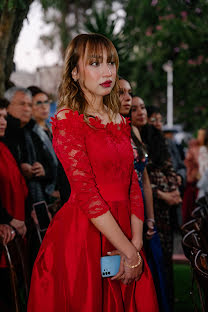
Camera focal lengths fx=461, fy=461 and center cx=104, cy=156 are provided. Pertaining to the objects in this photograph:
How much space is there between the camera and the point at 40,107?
539cm

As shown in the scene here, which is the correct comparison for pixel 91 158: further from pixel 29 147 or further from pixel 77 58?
pixel 29 147

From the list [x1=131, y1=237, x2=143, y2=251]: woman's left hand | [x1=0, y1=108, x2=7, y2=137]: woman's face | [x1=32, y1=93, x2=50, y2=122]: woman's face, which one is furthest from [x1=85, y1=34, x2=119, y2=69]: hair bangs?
[x1=32, y1=93, x2=50, y2=122]: woman's face

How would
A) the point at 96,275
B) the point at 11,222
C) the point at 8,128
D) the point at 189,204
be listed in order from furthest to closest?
1. the point at 189,204
2. the point at 8,128
3. the point at 11,222
4. the point at 96,275

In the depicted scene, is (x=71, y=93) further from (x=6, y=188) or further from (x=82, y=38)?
(x=6, y=188)

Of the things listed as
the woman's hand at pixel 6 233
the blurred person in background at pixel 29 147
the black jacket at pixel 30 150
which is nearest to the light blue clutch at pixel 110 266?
the woman's hand at pixel 6 233

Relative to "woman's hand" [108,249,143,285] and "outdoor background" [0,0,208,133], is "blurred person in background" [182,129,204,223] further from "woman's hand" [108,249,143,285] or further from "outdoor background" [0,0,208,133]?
"woman's hand" [108,249,143,285]

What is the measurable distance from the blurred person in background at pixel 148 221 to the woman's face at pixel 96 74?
91 centimetres

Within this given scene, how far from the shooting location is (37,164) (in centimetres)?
457

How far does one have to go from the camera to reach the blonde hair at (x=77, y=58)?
2053 millimetres

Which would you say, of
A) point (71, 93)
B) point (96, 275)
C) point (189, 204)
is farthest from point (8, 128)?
point (189, 204)

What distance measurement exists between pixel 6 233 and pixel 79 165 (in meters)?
1.34

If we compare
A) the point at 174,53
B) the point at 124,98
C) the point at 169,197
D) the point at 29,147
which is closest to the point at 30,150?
the point at 29,147

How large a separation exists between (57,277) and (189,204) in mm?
5912

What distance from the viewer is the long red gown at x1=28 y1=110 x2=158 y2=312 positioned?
1.96m
